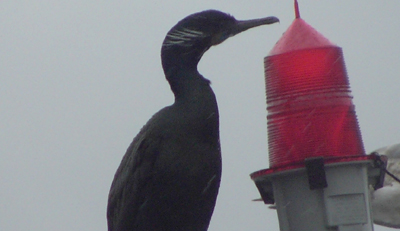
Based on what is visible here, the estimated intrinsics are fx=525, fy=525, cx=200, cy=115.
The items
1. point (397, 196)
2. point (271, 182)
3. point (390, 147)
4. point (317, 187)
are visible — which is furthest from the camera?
point (390, 147)

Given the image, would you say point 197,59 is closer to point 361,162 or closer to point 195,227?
point 195,227

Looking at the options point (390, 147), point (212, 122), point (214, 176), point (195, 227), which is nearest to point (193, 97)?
point (212, 122)

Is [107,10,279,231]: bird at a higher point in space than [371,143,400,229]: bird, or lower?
higher

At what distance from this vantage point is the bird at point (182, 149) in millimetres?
2250

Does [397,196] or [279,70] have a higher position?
[279,70]

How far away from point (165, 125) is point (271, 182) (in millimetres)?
622

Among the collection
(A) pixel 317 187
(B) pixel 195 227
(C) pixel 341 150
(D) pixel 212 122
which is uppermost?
(D) pixel 212 122

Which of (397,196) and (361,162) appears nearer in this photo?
(361,162)

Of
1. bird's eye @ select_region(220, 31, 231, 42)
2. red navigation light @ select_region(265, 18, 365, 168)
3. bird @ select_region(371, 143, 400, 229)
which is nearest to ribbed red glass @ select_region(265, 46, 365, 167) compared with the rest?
red navigation light @ select_region(265, 18, 365, 168)

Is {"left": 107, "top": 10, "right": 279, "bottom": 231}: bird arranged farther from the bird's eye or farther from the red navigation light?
the red navigation light

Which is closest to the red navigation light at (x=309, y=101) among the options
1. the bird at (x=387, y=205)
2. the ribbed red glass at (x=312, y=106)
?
the ribbed red glass at (x=312, y=106)

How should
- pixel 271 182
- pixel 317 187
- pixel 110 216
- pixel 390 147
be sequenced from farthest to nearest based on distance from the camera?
pixel 110 216
pixel 390 147
pixel 271 182
pixel 317 187

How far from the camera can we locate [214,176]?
2293 mm

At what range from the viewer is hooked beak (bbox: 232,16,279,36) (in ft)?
7.64
